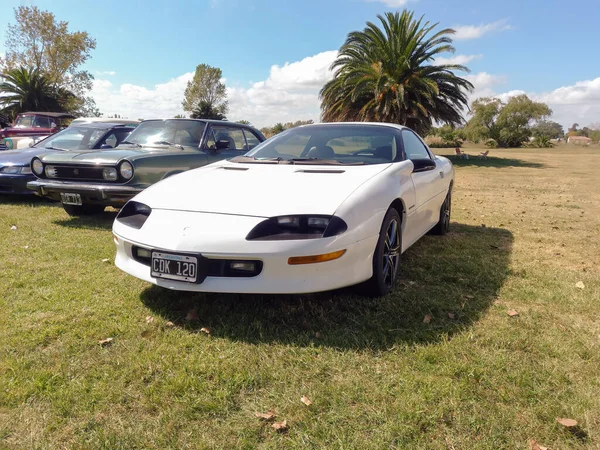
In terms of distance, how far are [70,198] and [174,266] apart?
3.43 metres

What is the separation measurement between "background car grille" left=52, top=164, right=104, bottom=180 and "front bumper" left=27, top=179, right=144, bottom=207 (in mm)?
92

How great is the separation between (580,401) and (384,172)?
1829 millimetres

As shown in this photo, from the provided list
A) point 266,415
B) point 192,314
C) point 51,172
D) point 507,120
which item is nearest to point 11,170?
point 51,172

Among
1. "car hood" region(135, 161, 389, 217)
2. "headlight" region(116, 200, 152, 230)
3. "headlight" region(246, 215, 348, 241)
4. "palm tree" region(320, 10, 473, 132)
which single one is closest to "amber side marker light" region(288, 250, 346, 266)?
"headlight" region(246, 215, 348, 241)

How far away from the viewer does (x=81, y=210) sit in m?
6.10

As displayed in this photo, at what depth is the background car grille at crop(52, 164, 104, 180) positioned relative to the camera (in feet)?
17.4

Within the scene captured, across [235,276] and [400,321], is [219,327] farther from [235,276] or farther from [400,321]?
[400,321]

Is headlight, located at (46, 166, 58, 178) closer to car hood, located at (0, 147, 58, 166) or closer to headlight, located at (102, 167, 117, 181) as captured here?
headlight, located at (102, 167, 117, 181)

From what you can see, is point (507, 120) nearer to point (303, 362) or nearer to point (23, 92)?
point (23, 92)

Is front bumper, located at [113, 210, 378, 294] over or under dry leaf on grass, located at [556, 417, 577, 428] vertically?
over

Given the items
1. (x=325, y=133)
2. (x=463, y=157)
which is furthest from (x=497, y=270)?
(x=463, y=157)

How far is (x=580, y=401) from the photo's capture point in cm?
201

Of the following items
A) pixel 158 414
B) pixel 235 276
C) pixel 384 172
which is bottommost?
pixel 158 414

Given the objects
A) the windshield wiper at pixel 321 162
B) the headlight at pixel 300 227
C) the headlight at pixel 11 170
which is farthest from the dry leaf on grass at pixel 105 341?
the headlight at pixel 11 170
